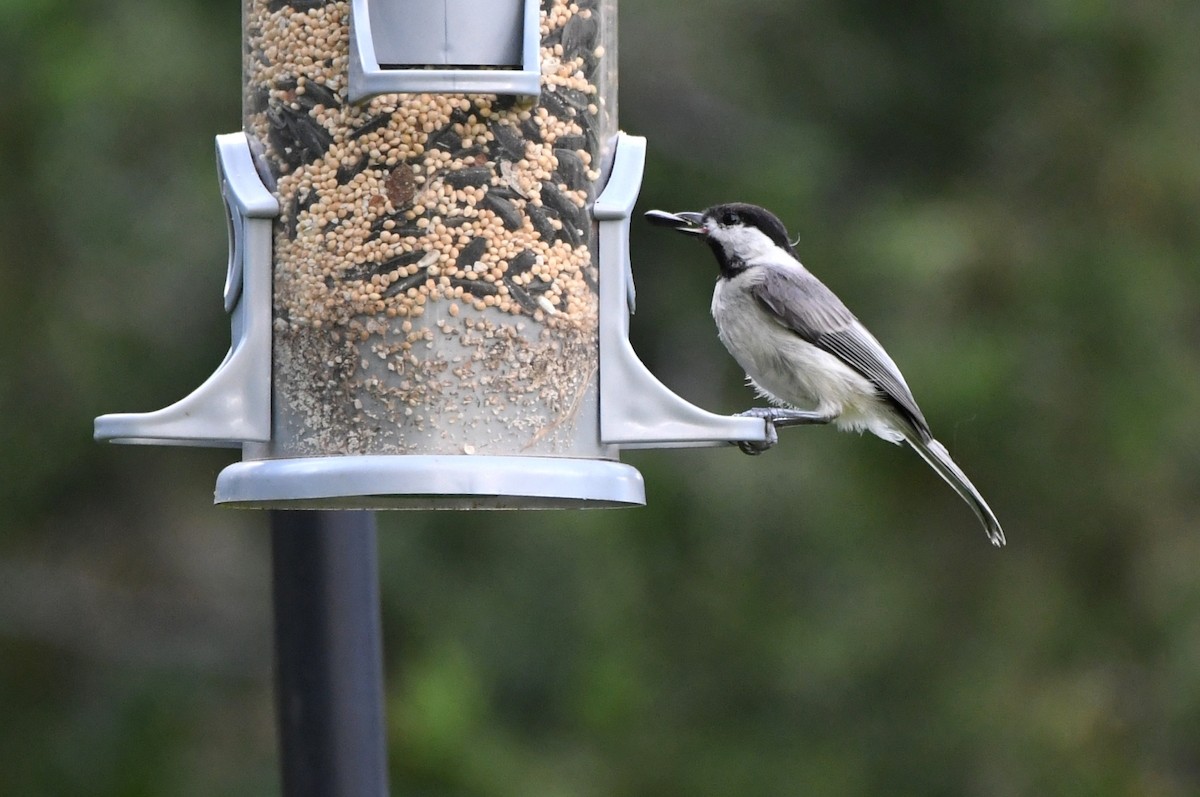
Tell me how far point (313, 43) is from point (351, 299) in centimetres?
53

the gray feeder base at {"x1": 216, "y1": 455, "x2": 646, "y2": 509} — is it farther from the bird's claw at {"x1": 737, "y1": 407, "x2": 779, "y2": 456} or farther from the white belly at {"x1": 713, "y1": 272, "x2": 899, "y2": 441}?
the white belly at {"x1": 713, "y1": 272, "x2": 899, "y2": 441}

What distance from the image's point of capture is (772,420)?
382 centimetres

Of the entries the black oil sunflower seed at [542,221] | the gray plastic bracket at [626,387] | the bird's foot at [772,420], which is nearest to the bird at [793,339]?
the bird's foot at [772,420]

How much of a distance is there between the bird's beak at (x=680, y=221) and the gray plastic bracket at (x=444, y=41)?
2.38 feet

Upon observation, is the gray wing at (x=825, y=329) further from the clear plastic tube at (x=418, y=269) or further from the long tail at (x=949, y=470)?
the clear plastic tube at (x=418, y=269)

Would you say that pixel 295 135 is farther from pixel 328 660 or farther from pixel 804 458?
pixel 804 458

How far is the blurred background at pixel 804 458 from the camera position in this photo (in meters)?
7.23

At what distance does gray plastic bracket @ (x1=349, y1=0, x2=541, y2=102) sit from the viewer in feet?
10.9

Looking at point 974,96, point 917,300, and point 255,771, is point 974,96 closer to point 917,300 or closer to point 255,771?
point 917,300

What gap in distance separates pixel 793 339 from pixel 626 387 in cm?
109

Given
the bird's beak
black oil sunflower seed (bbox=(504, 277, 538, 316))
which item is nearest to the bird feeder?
black oil sunflower seed (bbox=(504, 277, 538, 316))

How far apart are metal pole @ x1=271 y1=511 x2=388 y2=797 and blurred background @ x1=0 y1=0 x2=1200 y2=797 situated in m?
3.67

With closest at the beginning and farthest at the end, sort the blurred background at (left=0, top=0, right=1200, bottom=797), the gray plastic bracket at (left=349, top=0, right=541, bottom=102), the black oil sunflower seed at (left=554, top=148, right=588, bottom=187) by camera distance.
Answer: the gray plastic bracket at (left=349, top=0, right=541, bottom=102)
the black oil sunflower seed at (left=554, top=148, right=588, bottom=187)
the blurred background at (left=0, top=0, right=1200, bottom=797)

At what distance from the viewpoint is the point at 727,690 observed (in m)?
7.61
